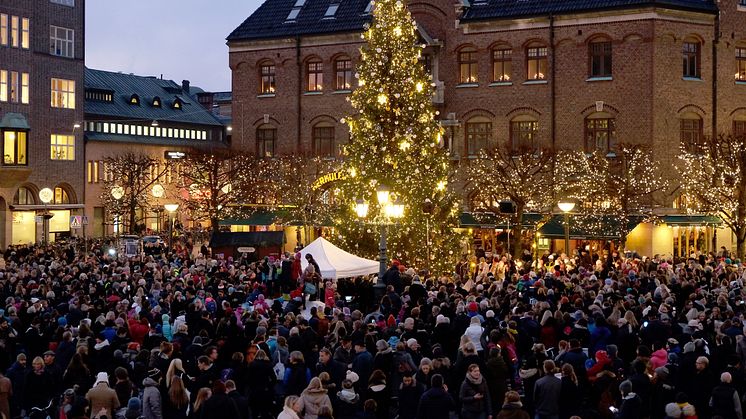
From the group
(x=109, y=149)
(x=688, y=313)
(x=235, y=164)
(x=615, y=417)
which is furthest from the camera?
(x=109, y=149)

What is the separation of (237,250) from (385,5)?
1319 centimetres

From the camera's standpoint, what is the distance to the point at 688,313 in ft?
78.4

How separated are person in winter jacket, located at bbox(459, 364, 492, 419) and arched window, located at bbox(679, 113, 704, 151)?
37661 millimetres

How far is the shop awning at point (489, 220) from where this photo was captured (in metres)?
51.4

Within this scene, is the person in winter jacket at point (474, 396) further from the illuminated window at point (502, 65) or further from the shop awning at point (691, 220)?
the illuminated window at point (502, 65)

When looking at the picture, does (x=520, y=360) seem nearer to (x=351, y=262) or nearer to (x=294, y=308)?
(x=294, y=308)

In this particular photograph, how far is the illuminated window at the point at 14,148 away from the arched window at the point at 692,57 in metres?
38.2

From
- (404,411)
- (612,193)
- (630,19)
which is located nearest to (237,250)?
(612,193)

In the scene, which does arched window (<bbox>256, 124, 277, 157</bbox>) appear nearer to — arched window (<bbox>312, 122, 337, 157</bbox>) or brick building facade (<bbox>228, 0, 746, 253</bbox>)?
brick building facade (<bbox>228, 0, 746, 253</bbox>)

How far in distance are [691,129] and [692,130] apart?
8 cm

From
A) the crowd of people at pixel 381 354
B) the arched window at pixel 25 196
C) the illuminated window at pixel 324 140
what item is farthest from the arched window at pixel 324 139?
the crowd of people at pixel 381 354

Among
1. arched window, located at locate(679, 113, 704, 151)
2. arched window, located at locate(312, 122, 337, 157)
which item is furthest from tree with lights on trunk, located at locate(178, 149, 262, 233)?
arched window, located at locate(679, 113, 704, 151)

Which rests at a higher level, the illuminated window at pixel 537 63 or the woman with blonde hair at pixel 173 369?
the illuminated window at pixel 537 63

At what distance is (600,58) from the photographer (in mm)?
52875
